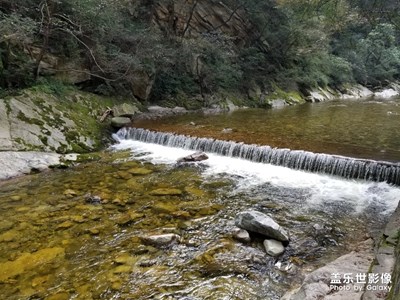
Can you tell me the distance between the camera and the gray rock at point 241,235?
4652mm

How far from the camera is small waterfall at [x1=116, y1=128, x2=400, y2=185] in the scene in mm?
7109

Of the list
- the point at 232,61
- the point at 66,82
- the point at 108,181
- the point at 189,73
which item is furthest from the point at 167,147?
the point at 232,61

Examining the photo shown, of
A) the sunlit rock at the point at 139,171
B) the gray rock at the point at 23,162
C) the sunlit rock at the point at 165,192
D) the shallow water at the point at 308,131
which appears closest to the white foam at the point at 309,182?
the sunlit rock at the point at 139,171

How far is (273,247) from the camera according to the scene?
4430 mm

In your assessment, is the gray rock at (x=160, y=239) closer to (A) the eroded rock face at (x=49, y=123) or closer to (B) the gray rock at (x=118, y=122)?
(A) the eroded rock face at (x=49, y=123)

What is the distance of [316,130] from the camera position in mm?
11539

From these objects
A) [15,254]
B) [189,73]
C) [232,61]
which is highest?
[232,61]

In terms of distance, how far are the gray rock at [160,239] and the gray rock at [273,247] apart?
4.39 feet

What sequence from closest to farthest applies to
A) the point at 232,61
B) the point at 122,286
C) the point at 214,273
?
the point at 122,286
the point at 214,273
the point at 232,61

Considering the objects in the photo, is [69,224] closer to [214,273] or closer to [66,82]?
[214,273]

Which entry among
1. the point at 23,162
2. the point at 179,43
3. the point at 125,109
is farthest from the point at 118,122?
the point at 179,43

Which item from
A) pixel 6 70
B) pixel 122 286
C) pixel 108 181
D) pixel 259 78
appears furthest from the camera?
pixel 259 78

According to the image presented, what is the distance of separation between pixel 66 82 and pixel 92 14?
2.69 meters

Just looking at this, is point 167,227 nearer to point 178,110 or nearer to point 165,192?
point 165,192
